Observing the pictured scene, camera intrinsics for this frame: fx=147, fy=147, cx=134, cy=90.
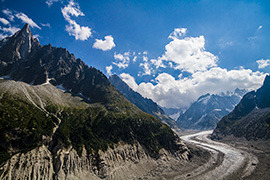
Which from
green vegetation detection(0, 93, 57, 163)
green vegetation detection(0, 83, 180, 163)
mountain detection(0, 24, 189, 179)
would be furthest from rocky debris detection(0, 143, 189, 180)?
green vegetation detection(0, 93, 57, 163)

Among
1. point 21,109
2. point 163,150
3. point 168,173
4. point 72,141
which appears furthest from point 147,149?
point 21,109

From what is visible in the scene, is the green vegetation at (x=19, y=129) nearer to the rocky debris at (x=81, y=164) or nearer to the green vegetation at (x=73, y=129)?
the green vegetation at (x=73, y=129)

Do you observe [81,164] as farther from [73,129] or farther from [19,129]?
[19,129]

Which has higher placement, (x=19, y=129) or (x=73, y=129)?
(x=73, y=129)

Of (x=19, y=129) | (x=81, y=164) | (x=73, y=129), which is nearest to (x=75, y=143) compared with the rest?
(x=73, y=129)

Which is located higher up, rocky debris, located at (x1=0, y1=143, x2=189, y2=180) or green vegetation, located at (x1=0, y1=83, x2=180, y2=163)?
green vegetation, located at (x1=0, y1=83, x2=180, y2=163)

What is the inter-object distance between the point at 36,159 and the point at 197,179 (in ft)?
280

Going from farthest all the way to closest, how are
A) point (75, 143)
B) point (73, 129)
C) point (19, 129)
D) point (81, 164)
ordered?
point (73, 129) < point (75, 143) < point (81, 164) < point (19, 129)

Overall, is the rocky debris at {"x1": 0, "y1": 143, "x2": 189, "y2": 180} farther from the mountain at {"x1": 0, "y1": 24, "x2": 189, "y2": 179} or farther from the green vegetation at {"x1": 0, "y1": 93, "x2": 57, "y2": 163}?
the green vegetation at {"x1": 0, "y1": 93, "x2": 57, "y2": 163}

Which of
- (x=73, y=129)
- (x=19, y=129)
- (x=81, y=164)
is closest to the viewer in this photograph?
(x=19, y=129)

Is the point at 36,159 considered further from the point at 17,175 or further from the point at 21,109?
the point at 21,109

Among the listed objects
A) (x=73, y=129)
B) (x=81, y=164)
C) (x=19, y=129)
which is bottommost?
(x=81, y=164)

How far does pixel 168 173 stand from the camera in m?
91.8

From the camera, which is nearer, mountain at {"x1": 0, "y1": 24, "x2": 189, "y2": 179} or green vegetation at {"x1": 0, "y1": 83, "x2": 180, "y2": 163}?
mountain at {"x1": 0, "y1": 24, "x2": 189, "y2": 179}
